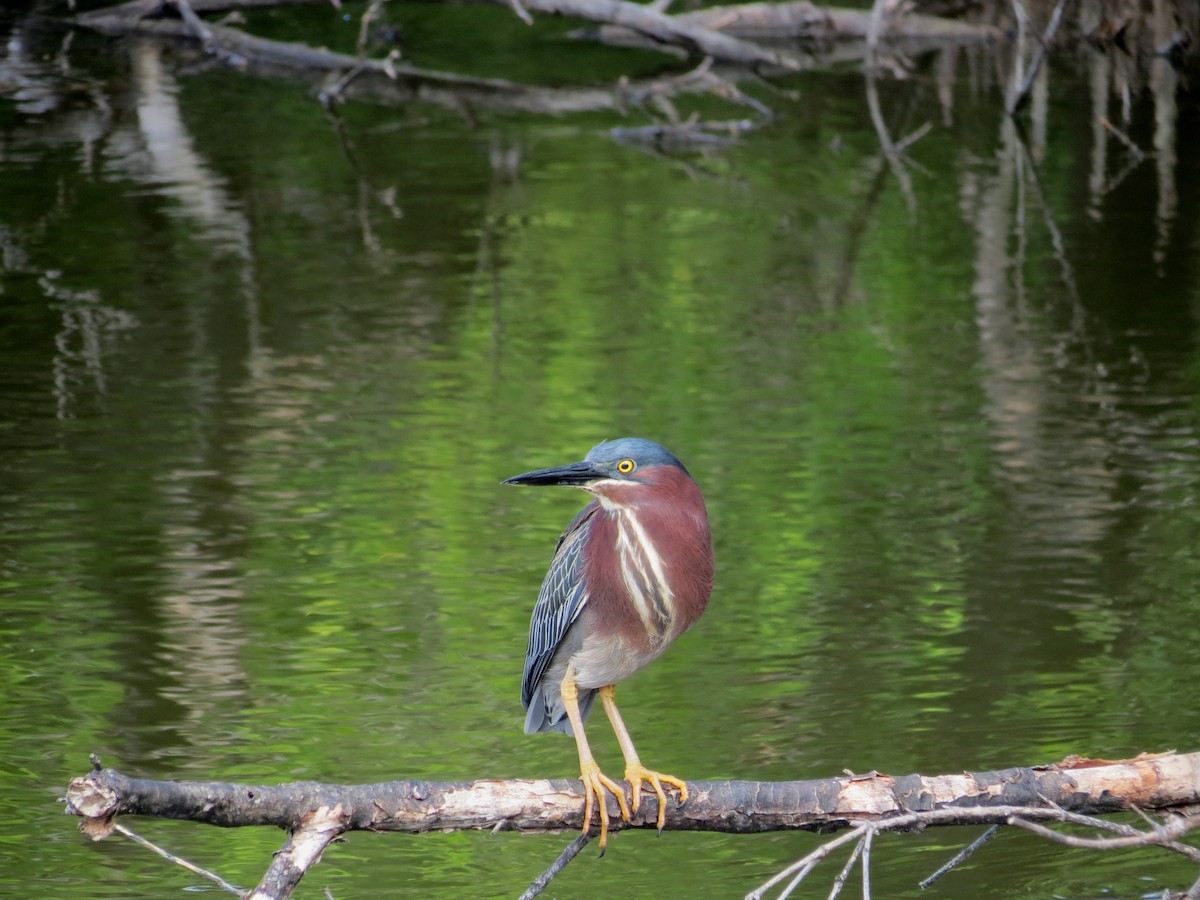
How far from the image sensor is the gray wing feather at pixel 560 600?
367 centimetres

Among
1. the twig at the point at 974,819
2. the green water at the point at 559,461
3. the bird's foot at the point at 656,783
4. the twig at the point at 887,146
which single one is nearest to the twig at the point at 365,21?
the green water at the point at 559,461

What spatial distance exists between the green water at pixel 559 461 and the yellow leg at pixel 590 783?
938 mm

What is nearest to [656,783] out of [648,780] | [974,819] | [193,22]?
[648,780]

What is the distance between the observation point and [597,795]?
11.6 ft

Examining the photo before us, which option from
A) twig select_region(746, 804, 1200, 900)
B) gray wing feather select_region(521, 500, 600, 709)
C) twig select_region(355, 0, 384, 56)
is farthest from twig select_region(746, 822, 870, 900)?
twig select_region(355, 0, 384, 56)

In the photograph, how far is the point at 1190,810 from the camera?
3.35m

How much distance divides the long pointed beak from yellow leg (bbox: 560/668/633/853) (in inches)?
20.7

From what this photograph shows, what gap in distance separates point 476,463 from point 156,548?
58.8 inches

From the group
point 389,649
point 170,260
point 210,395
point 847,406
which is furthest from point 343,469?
point 170,260

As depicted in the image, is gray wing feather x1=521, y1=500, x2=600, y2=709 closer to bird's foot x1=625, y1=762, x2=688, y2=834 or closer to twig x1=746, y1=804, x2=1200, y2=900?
bird's foot x1=625, y1=762, x2=688, y2=834

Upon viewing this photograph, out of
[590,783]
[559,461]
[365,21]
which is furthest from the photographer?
[365,21]

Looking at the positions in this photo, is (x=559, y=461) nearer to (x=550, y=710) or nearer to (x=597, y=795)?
(x=550, y=710)

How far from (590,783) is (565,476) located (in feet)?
2.14

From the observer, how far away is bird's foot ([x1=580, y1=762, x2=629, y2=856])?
136 inches
